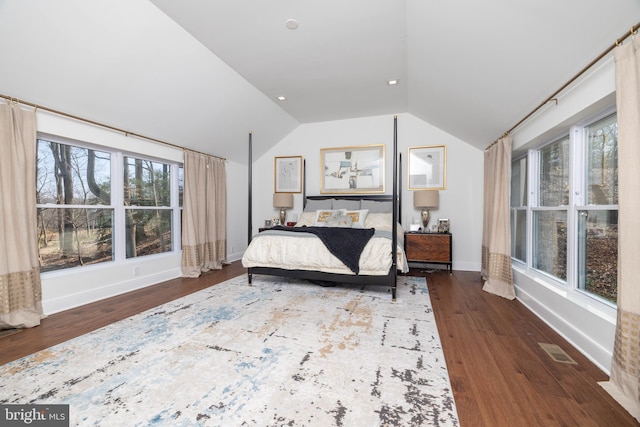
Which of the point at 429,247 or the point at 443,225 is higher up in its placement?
the point at 443,225

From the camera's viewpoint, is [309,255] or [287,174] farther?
[287,174]

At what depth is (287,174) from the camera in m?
5.59

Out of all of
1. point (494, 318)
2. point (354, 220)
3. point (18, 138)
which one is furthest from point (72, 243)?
point (494, 318)

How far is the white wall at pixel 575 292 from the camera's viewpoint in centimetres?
172

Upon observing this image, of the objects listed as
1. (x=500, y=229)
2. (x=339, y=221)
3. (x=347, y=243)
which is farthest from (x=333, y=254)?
(x=500, y=229)

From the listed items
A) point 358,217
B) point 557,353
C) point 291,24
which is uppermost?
point 291,24

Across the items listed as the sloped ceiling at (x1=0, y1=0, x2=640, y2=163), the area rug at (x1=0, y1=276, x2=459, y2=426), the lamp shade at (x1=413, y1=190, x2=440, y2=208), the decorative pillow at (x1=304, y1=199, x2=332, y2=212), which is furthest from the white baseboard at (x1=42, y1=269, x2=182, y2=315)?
the lamp shade at (x1=413, y1=190, x2=440, y2=208)

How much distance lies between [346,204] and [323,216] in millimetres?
623

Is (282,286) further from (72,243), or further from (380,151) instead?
(380,151)

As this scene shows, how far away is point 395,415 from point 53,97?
3629mm

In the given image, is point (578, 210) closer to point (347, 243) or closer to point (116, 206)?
point (347, 243)

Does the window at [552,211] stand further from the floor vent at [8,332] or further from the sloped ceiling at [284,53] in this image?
the floor vent at [8,332]

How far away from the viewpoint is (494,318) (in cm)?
254

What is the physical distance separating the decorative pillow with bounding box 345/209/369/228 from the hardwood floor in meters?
1.58
